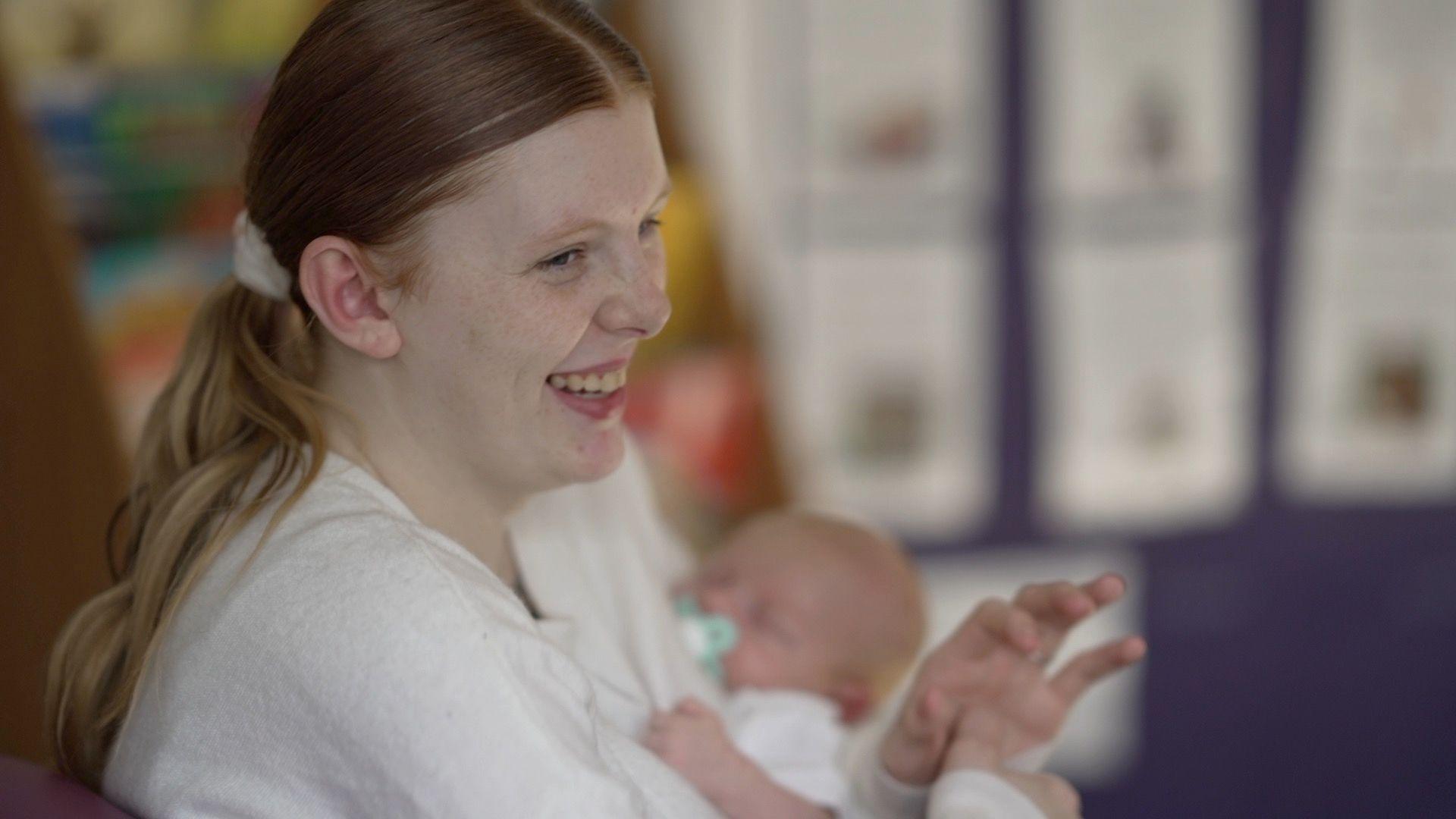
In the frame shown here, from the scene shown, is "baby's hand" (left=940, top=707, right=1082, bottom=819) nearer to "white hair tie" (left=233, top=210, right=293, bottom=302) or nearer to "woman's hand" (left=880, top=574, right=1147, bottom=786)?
"woman's hand" (left=880, top=574, right=1147, bottom=786)

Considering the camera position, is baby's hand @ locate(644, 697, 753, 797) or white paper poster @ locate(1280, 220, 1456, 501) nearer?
baby's hand @ locate(644, 697, 753, 797)

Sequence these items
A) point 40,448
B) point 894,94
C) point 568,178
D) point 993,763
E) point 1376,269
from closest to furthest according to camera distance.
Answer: point 568,178, point 993,763, point 40,448, point 894,94, point 1376,269

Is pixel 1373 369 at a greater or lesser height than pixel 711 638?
lesser

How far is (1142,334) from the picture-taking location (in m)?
2.74

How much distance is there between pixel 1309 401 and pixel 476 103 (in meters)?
2.43

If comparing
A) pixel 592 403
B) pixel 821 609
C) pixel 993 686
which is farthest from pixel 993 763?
pixel 592 403

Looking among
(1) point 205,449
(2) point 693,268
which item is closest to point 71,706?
(1) point 205,449

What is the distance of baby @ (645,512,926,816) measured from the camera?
4.37 ft

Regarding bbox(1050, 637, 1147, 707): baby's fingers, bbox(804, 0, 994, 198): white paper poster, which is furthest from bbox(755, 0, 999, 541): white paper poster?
bbox(1050, 637, 1147, 707): baby's fingers

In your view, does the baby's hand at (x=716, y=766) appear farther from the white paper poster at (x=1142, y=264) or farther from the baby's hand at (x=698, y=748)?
the white paper poster at (x=1142, y=264)

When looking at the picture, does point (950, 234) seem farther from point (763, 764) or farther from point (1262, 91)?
point (763, 764)

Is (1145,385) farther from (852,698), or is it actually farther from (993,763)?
(993,763)

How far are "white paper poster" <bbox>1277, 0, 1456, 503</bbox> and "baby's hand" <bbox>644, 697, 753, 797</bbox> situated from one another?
2.07 metres

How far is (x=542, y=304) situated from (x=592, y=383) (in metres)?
0.09
